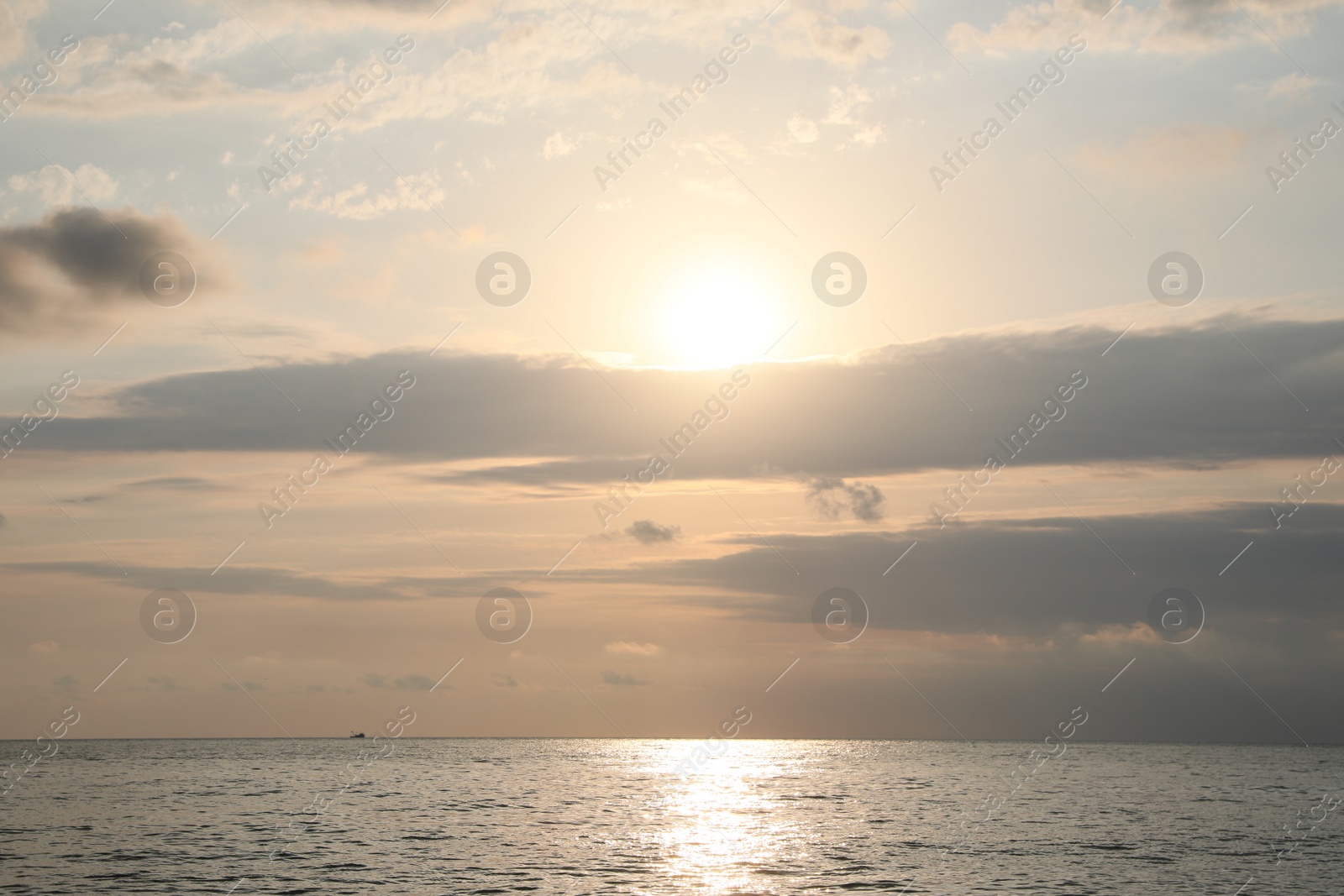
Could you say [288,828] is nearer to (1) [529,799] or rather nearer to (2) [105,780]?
(1) [529,799]

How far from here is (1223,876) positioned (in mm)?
62688

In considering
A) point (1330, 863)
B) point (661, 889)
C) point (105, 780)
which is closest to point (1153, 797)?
point (1330, 863)

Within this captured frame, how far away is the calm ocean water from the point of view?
5812 centimetres

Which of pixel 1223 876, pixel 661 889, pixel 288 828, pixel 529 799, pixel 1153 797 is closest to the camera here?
pixel 661 889

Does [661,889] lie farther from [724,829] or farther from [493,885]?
[724,829]

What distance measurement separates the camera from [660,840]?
78.2 metres

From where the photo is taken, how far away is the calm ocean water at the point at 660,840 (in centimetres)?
5812

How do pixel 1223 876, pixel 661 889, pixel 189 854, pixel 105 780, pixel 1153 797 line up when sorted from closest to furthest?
pixel 661 889 < pixel 1223 876 < pixel 189 854 < pixel 1153 797 < pixel 105 780

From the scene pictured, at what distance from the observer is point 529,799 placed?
392 feet

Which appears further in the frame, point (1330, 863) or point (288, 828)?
point (288, 828)

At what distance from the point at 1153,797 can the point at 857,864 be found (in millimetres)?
84143

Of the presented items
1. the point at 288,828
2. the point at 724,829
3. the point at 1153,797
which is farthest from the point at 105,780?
the point at 1153,797

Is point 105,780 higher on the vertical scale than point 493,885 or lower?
higher

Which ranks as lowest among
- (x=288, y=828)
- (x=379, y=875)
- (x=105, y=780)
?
(x=379, y=875)
